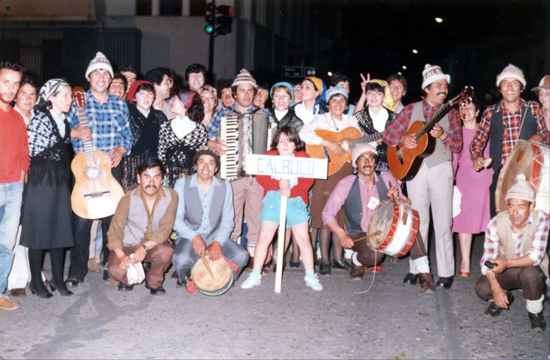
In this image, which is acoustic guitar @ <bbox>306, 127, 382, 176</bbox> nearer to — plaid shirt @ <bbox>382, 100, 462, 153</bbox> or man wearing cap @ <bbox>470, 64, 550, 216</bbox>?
plaid shirt @ <bbox>382, 100, 462, 153</bbox>

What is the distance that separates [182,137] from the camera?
651 cm

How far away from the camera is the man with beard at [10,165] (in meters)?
5.14

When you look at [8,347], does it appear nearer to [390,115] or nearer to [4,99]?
[4,99]

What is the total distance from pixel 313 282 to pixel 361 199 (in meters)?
1.12

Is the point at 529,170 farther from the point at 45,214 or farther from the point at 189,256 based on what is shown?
the point at 45,214

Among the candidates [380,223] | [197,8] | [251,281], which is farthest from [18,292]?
[197,8]

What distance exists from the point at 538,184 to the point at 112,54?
18398 mm

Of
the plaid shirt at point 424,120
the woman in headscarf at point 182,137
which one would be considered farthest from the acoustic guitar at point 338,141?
the woman in headscarf at point 182,137

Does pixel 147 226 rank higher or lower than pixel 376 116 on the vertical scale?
lower

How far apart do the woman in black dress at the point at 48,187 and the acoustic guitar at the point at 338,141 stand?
2.66m

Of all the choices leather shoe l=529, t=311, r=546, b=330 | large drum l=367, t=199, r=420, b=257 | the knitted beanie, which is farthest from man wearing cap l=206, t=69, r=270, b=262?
leather shoe l=529, t=311, r=546, b=330

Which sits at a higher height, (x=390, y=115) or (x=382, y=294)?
(x=390, y=115)

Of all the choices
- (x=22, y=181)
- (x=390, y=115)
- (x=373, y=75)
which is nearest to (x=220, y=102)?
(x=390, y=115)

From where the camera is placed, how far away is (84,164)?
582 cm
